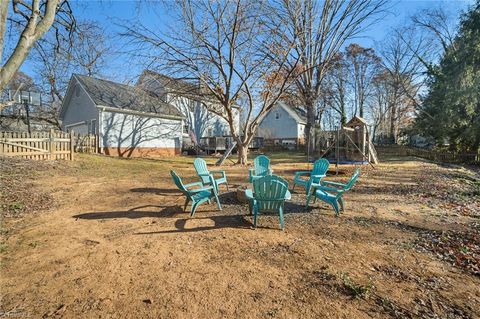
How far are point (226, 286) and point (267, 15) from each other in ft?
48.3

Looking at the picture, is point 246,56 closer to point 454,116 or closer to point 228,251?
point 228,251

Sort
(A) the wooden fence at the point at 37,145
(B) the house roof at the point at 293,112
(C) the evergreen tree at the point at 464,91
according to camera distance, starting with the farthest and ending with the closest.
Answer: (B) the house roof at the point at 293,112 → (C) the evergreen tree at the point at 464,91 → (A) the wooden fence at the point at 37,145

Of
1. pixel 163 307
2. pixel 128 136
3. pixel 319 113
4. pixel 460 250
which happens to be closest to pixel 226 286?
pixel 163 307

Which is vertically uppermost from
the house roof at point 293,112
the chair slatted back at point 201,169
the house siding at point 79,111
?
the house roof at point 293,112

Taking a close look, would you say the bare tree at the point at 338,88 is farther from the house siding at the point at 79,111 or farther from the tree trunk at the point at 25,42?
the tree trunk at the point at 25,42

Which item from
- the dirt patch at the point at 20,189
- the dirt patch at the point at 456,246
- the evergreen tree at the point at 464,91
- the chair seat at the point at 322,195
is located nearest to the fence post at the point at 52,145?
the dirt patch at the point at 20,189

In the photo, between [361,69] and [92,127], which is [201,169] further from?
[361,69]

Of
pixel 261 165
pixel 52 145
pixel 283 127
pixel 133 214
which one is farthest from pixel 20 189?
pixel 283 127

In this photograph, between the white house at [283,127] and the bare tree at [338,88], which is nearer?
the bare tree at [338,88]

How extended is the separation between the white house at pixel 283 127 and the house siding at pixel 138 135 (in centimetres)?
1738

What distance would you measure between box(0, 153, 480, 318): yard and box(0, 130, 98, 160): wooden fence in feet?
20.1

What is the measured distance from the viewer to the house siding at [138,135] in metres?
18.8

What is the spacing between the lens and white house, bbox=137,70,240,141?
13.7m

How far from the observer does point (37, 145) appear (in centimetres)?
1190
